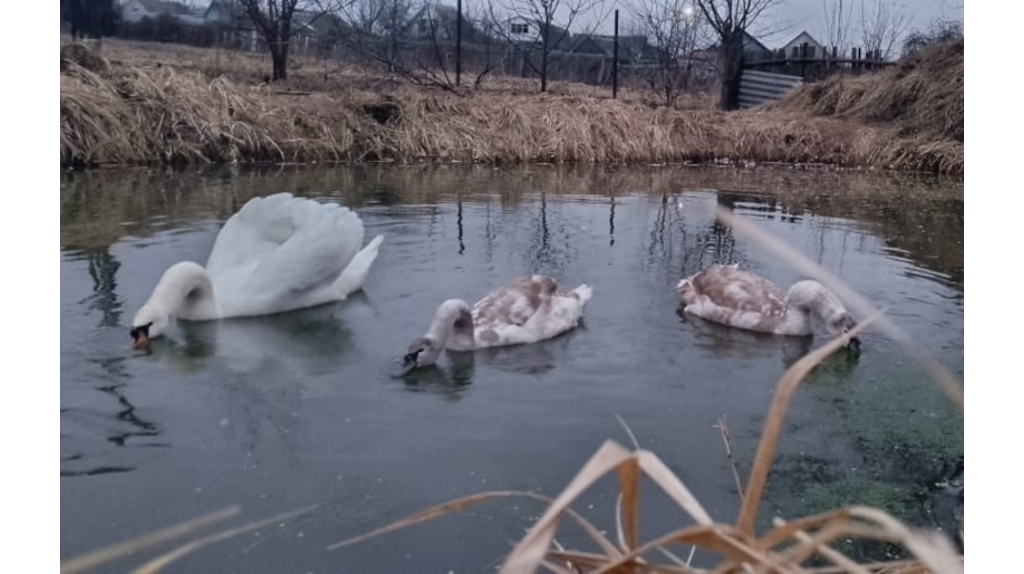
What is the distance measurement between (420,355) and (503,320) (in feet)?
2.33

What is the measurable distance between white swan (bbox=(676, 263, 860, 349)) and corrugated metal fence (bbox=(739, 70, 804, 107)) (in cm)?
1967

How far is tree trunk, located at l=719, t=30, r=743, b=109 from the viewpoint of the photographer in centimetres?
2259

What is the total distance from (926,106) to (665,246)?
12782 mm

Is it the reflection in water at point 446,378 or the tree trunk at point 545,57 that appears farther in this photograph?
the tree trunk at point 545,57

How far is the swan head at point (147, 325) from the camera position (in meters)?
4.75

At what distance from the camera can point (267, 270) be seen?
18.0 ft

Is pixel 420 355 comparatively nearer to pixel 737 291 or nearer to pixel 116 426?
pixel 116 426

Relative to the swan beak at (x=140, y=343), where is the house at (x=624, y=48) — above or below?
above

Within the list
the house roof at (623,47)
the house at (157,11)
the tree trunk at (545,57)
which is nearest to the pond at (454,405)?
the house at (157,11)

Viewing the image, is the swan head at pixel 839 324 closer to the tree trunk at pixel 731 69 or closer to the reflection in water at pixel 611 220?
the reflection in water at pixel 611 220

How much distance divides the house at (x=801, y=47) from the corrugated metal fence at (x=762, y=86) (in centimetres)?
78

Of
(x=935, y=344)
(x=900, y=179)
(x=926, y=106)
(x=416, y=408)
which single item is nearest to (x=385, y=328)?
(x=416, y=408)

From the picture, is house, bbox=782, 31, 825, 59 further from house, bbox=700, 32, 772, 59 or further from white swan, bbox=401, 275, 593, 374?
white swan, bbox=401, 275, 593, 374

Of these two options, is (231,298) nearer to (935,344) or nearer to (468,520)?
(468,520)
